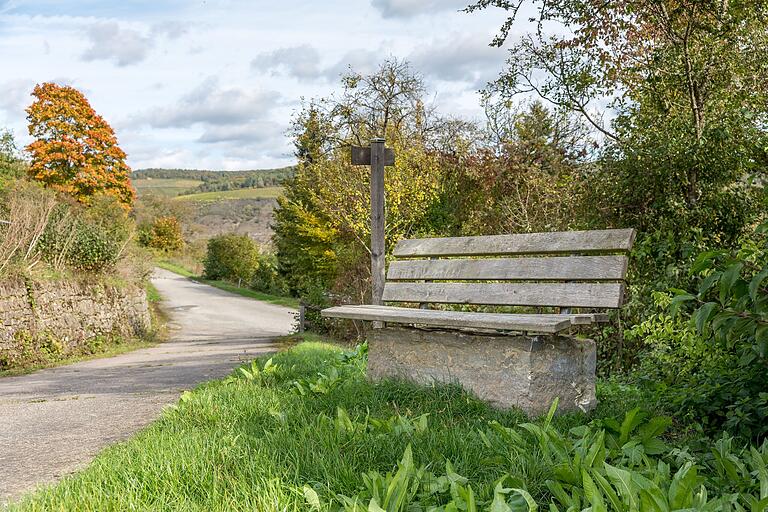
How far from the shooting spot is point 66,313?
43.2ft

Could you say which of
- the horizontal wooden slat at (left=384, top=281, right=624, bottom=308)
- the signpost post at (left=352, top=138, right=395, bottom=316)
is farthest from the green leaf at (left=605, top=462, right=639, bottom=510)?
the signpost post at (left=352, top=138, right=395, bottom=316)

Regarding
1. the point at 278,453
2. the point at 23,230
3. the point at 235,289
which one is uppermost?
the point at 23,230

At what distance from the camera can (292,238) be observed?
81.3 feet

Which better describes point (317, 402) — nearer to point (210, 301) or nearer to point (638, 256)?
point (638, 256)

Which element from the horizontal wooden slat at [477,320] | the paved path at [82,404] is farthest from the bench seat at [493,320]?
the paved path at [82,404]

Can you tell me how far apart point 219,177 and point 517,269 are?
91.9 meters

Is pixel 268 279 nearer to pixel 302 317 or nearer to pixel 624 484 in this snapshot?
pixel 302 317

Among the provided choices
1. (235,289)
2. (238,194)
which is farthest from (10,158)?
(238,194)

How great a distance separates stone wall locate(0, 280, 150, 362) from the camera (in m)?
11.6

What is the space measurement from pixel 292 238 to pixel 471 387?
819 inches

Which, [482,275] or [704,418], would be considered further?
[482,275]

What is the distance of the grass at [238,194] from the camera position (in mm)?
73062

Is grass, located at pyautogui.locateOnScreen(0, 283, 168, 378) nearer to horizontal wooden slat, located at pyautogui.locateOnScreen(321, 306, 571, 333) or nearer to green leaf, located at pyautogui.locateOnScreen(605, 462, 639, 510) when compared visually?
horizontal wooden slat, located at pyautogui.locateOnScreen(321, 306, 571, 333)

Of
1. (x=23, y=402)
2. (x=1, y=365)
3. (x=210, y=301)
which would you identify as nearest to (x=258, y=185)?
(x=210, y=301)
